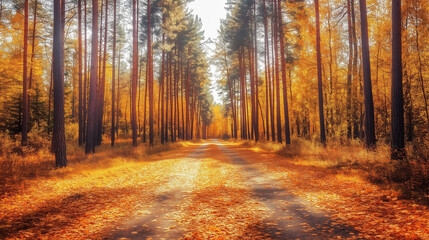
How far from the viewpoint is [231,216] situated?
5113mm

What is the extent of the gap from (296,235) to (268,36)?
25.6m

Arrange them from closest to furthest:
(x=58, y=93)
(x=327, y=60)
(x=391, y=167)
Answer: (x=391, y=167) < (x=58, y=93) < (x=327, y=60)

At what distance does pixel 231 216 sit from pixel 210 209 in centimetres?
72

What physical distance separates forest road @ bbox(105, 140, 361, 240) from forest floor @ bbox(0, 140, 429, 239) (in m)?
0.02

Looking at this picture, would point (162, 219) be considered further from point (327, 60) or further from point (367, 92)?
point (327, 60)

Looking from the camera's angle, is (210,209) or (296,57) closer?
(210,209)

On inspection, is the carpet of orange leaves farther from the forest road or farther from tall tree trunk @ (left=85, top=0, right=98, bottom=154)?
tall tree trunk @ (left=85, top=0, right=98, bottom=154)

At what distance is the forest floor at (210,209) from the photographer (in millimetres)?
4211

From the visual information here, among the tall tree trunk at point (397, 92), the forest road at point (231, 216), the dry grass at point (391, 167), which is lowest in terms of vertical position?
the forest road at point (231, 216)

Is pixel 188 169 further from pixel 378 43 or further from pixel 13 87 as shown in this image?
pixel 13 87

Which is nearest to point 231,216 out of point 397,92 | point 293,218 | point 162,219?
point 293,218

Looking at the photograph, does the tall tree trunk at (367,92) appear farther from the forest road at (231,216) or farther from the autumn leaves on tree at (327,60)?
the forest road at (231,216)

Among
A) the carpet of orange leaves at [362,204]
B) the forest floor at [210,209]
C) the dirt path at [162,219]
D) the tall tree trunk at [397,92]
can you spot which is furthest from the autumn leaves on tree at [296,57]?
the dirt path at [162,219]

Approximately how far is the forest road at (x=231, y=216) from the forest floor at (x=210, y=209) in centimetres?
2
